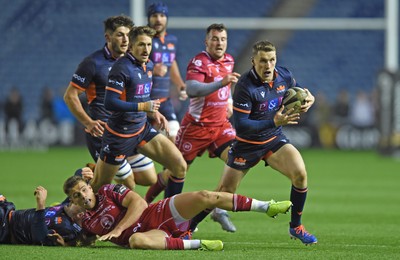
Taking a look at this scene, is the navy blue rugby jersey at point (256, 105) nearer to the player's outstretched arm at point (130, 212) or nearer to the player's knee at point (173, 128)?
the player's outstretched arm at point (130, 212)

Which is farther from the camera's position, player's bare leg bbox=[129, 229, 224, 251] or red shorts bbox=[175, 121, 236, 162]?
red shorts bbox=[175, 121, 236, 162]

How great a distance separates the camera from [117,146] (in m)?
9.61

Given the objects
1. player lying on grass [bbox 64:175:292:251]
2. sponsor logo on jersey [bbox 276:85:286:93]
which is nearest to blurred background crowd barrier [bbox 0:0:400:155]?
sponsor logo on jersey [bbox 276:85:286:93]

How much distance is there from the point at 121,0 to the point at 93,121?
1873 centimetres

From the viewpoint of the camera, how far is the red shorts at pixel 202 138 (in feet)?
35.5

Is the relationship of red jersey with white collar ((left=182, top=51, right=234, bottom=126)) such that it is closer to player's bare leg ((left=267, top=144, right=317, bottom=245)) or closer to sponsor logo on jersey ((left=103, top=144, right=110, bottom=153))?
sponsor logo on jersey ((left=103, top=144, right=110, bottom=153))

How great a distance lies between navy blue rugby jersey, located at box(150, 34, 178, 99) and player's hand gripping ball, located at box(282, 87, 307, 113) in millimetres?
2841

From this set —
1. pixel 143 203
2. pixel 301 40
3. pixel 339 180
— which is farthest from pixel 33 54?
pixel 143 203

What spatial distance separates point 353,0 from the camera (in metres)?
29.2

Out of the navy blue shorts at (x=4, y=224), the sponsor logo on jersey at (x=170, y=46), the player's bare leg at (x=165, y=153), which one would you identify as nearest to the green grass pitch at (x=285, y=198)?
the navy blue shorts at (x=4, y=224)

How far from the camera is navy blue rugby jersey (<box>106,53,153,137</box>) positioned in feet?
30.7

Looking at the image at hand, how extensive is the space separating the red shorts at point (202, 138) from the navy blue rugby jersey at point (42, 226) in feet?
8.14

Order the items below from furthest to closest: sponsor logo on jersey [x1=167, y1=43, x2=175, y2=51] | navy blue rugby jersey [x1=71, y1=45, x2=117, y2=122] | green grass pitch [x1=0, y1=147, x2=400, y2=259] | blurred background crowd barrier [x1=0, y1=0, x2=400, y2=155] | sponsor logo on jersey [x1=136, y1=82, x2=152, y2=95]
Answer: blurred background crowd barrier [x1=0, y1=0, x2=400, y2=155] < sponsor logo on jersey [x1=167, y1=43, x2=175, y2=51] < navy blue rugby jersey [x1=71, y1=45, x2=117, y2=122] < sponsor logo on jersey [x1=136, y1=82, x2=152, y2=95] < green grass pitch [x1=0, y1=147, x2=400, y2=259]

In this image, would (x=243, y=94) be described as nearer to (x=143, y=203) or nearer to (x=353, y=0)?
(x=143, y=203)
